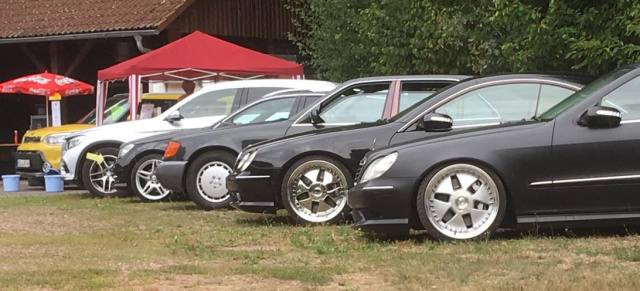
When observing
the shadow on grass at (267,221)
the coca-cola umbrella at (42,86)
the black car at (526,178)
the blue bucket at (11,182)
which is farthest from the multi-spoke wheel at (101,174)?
the black car at (526,178)

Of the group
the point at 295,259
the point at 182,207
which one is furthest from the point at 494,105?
the point at 182,207

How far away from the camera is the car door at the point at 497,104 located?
10102mm

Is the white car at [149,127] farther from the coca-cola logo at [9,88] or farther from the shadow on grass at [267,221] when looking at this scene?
the coca-cola logo at [9,88]

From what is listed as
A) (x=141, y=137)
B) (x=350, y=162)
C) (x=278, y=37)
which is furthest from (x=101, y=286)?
(x=278, y=37)

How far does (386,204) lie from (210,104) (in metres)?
7.74

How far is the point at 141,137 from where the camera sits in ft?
53.7

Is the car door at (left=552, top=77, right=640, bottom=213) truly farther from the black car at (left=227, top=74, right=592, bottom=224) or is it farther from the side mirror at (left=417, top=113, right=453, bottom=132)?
the black car at (left=227, top=74, right=592, bottom=224)

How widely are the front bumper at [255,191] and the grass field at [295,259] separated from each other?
0.21m

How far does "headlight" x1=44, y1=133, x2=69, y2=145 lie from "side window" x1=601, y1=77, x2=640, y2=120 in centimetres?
1278

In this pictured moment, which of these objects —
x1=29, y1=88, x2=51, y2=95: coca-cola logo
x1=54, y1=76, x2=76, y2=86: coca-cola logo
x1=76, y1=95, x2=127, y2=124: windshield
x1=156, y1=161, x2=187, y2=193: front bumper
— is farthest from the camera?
x1=54, y1=76, x2=76, y2=86: coca-cola logo

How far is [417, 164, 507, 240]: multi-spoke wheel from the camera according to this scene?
8719 millimetres

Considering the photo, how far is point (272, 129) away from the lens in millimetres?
12477

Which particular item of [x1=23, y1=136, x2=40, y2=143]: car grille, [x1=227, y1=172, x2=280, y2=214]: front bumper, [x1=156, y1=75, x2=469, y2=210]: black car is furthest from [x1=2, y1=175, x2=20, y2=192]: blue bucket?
[x1=227, y1=172, x2=280, y2=214]: front bumper

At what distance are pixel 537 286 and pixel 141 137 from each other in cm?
1061
